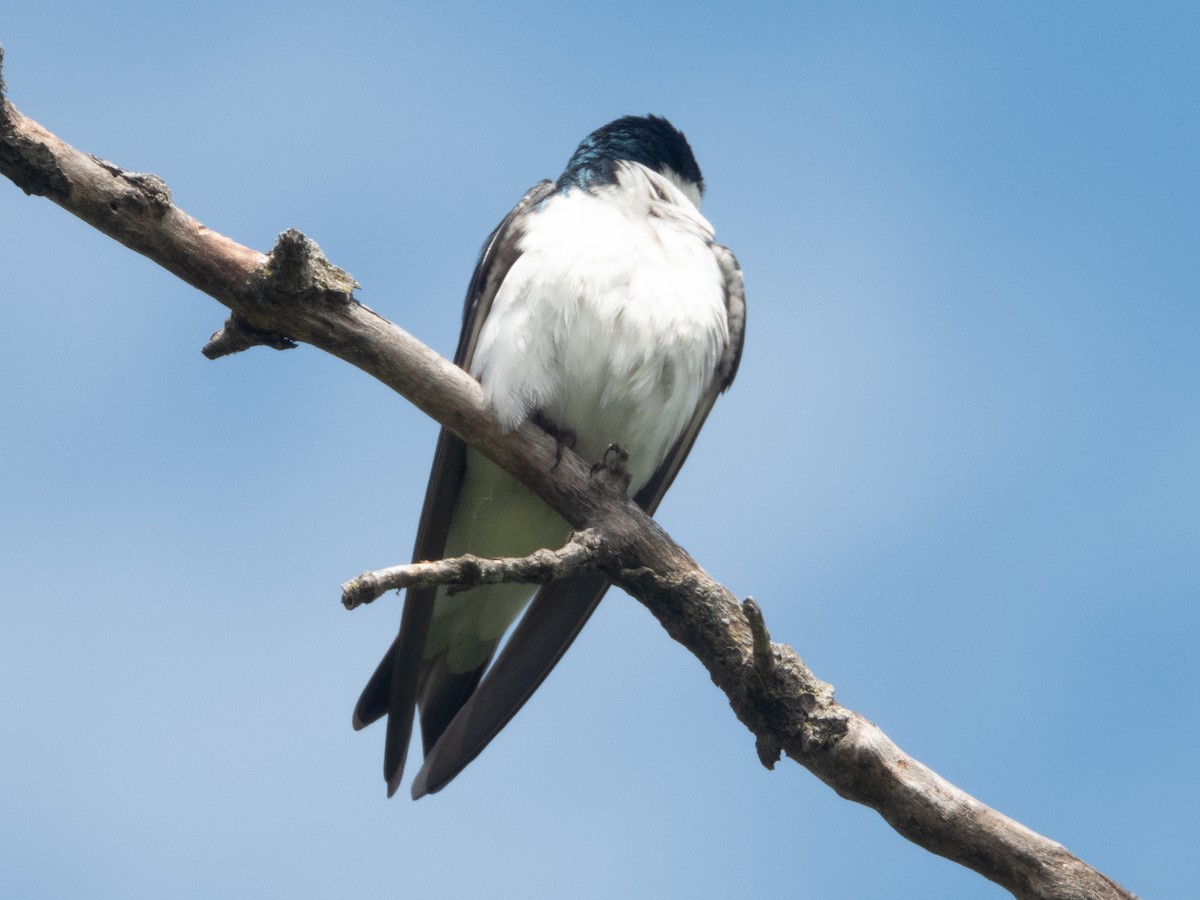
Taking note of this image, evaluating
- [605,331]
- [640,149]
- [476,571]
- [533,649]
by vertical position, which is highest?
[640,149]

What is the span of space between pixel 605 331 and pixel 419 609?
5.53 ft

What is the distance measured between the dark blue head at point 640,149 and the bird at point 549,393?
316 mm

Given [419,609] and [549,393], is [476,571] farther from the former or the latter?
[419,609]

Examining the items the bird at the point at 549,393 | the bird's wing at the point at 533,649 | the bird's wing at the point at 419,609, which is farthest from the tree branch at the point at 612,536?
the bird's wing at the point at 533,649

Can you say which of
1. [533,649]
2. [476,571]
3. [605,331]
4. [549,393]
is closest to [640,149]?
[605,331]

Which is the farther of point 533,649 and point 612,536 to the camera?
point 533,649

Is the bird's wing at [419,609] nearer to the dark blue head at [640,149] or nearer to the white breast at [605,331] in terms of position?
the white breast at [605,331]

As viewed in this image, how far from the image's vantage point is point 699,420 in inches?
305

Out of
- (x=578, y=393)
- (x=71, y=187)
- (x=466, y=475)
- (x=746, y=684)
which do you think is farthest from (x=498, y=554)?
(x=71, y=187)

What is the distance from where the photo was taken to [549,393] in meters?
6.66

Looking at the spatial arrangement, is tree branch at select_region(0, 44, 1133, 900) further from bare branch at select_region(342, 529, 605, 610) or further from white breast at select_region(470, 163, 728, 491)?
white breast at select_region(470, 163, 728, 491)

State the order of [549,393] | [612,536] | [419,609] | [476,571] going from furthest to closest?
[419,609] → [549,393] → [612,536] → [476,571]

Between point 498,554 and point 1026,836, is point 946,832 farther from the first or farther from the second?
point 498,554

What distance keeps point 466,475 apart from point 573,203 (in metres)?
1.52
